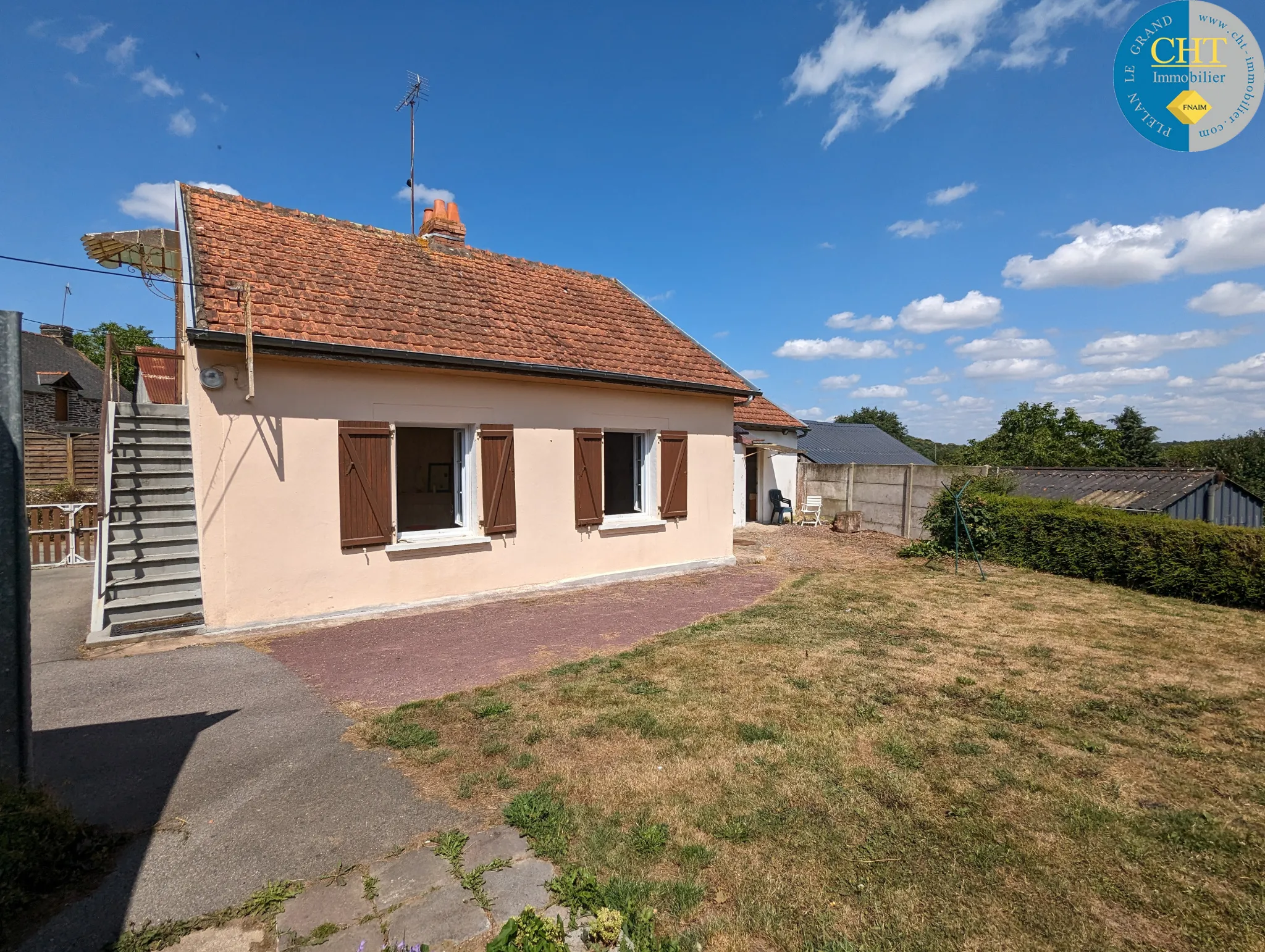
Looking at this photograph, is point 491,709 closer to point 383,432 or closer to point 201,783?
point 201,783

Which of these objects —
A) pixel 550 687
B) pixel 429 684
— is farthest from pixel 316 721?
pixel 550 687

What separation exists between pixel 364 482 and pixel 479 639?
239 centimetres

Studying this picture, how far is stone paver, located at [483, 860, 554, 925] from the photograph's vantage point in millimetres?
2488

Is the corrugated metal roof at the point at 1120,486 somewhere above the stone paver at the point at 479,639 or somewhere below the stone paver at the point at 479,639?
above

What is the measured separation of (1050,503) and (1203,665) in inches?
236

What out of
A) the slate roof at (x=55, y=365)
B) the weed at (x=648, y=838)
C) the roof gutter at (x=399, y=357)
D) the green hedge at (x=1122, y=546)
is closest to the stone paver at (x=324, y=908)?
the weed at (x=648, y=838)

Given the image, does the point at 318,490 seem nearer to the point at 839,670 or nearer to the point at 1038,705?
the point at 839,670

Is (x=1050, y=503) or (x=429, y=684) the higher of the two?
(x=1050, y=503)

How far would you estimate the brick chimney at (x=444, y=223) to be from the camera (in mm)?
10375

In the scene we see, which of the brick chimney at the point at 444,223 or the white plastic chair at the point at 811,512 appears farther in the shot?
the white plastic chair at the point at 811,512

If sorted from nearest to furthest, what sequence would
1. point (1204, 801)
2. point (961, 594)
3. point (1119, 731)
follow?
1. point (1204, 801)
2. point (1119, 731)
3. point (961, 594)

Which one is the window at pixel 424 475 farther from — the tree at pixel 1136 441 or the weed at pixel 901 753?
the tree at pixel 1136 441

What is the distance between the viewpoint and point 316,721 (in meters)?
4.36

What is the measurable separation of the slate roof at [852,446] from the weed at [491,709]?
18953 millimetres
